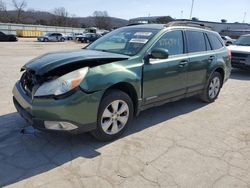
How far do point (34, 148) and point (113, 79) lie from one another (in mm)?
1459

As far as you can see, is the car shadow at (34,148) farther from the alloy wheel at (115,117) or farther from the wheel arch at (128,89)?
the wheel arch at (128,89)

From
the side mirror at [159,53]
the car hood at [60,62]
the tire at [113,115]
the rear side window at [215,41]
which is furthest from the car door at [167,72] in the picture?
the rear side window at [215,41]

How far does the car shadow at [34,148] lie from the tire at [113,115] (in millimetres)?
171

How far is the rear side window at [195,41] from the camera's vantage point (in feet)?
16.7

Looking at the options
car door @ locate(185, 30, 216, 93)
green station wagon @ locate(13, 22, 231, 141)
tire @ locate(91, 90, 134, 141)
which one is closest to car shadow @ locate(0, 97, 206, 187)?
tire @ locate(91, 90, 134, 141)

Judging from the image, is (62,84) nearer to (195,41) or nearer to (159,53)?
(159,53)

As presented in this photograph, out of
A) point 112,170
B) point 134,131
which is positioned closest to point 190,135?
point 134,131

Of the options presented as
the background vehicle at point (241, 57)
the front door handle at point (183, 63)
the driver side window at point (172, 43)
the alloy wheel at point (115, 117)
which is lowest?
the alloy wheel at point (115, 117)

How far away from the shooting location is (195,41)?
530 centimetres

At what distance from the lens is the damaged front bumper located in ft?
10.4

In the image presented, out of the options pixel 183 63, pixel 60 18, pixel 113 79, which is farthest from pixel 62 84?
pixel 60 18

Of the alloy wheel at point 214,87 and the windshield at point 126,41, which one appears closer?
the windshield at point 126,41

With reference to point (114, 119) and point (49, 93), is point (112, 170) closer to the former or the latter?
point (114, 119)

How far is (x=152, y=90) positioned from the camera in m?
4.26
